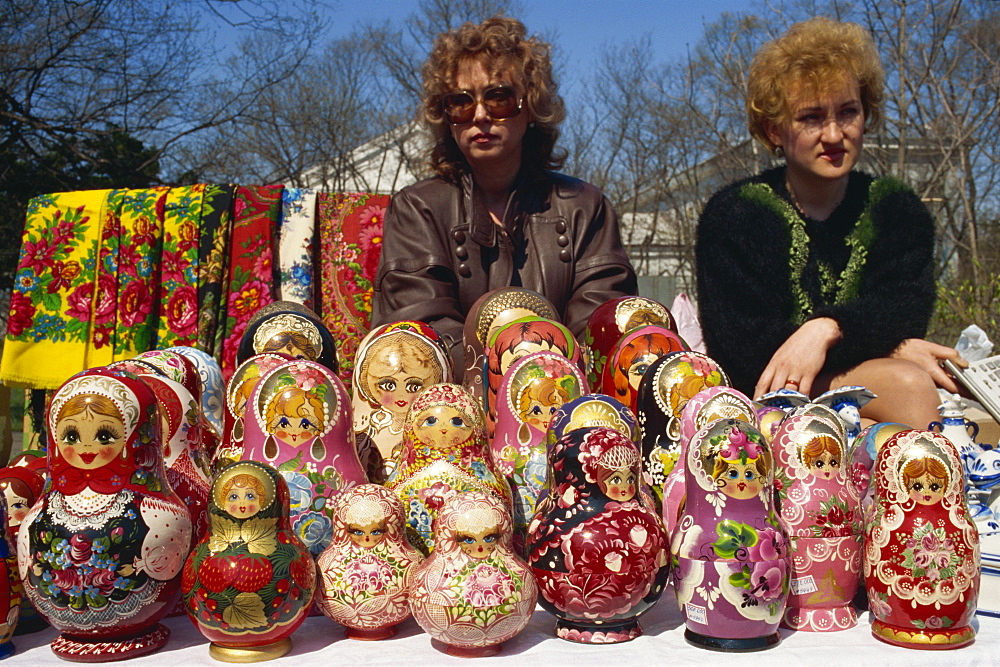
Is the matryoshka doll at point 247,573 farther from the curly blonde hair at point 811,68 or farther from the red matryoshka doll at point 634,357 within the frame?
the curly blonde hair at point 811,68

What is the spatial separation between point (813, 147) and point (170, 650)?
215 cm

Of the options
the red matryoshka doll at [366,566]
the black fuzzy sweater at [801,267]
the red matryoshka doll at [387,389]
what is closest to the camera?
the red matryoshka doll at [366,566]

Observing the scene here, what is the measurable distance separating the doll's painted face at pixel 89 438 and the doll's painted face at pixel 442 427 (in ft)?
1.77

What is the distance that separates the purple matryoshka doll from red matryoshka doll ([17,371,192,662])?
89 cm

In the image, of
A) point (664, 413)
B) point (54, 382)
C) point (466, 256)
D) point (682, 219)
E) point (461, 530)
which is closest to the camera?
point (461, 530)

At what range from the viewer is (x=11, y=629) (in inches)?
58.4

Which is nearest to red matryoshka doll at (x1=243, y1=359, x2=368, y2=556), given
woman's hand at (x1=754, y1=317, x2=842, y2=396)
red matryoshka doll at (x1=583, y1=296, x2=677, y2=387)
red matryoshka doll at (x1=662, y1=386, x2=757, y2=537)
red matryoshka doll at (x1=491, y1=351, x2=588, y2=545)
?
red matryoshka doll at (x1=491, y1=351, x2=588, y2=545)

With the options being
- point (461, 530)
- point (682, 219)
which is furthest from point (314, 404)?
point (682, 219)

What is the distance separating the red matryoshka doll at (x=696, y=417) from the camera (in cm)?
162

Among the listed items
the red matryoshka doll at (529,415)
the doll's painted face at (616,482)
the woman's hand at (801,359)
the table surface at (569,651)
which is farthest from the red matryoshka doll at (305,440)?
the woman's hand at (801,359)

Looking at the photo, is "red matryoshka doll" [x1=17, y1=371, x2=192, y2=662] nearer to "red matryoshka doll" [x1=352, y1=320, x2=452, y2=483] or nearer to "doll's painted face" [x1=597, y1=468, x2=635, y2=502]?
"red matryoshka doll" [x1=352, y1=320, x2=452, y2=483]

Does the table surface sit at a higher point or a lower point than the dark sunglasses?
lower

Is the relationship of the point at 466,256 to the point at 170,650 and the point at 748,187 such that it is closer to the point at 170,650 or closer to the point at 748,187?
the point at 748,187

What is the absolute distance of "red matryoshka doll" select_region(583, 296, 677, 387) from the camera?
2.21 metres
